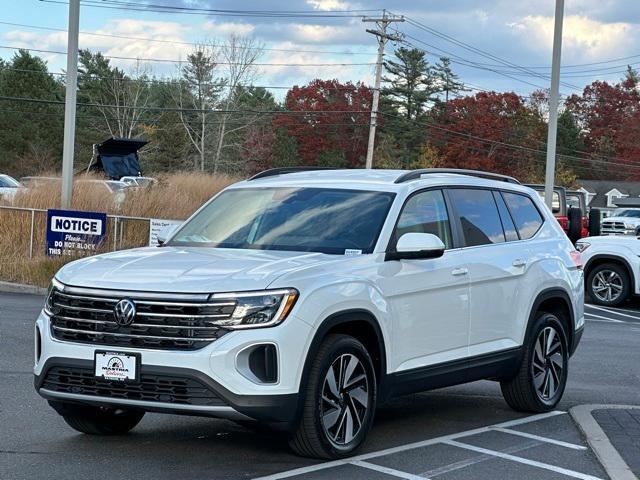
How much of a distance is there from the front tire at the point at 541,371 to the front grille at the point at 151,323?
3.29m

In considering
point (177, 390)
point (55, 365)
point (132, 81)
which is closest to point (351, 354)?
point (177, 390)

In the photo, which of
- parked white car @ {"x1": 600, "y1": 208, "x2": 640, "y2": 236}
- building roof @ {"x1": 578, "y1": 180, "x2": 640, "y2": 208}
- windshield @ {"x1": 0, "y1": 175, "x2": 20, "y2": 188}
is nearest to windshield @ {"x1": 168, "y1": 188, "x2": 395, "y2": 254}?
parked white car @ {"x1": 600, "y1": 208, "x2": 640, "y2": 236}

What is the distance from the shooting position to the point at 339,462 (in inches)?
282

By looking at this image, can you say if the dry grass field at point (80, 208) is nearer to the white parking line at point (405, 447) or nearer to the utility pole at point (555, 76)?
the utility pole at point (555, 76)

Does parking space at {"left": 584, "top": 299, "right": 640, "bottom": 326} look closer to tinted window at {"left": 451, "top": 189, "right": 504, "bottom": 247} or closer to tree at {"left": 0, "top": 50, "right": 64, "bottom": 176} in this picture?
tinted window at {"left": 451, "top": 189, "right": 504, "bottom": 247}

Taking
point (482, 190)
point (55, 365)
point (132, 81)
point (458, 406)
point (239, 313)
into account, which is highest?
point (132, 81)

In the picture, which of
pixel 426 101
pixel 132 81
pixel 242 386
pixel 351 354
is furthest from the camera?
pixel 426 101

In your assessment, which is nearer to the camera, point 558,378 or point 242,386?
point 242,386

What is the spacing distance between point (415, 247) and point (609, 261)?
45.5ft

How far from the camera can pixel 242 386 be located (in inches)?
259

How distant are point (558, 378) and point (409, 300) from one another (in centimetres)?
234

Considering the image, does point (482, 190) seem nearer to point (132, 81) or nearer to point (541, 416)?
point (541, 416)

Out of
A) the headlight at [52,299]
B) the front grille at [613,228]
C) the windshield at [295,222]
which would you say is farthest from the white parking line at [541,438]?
the front grille at [613,228]

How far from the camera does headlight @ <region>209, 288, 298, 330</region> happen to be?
663 centimetres
